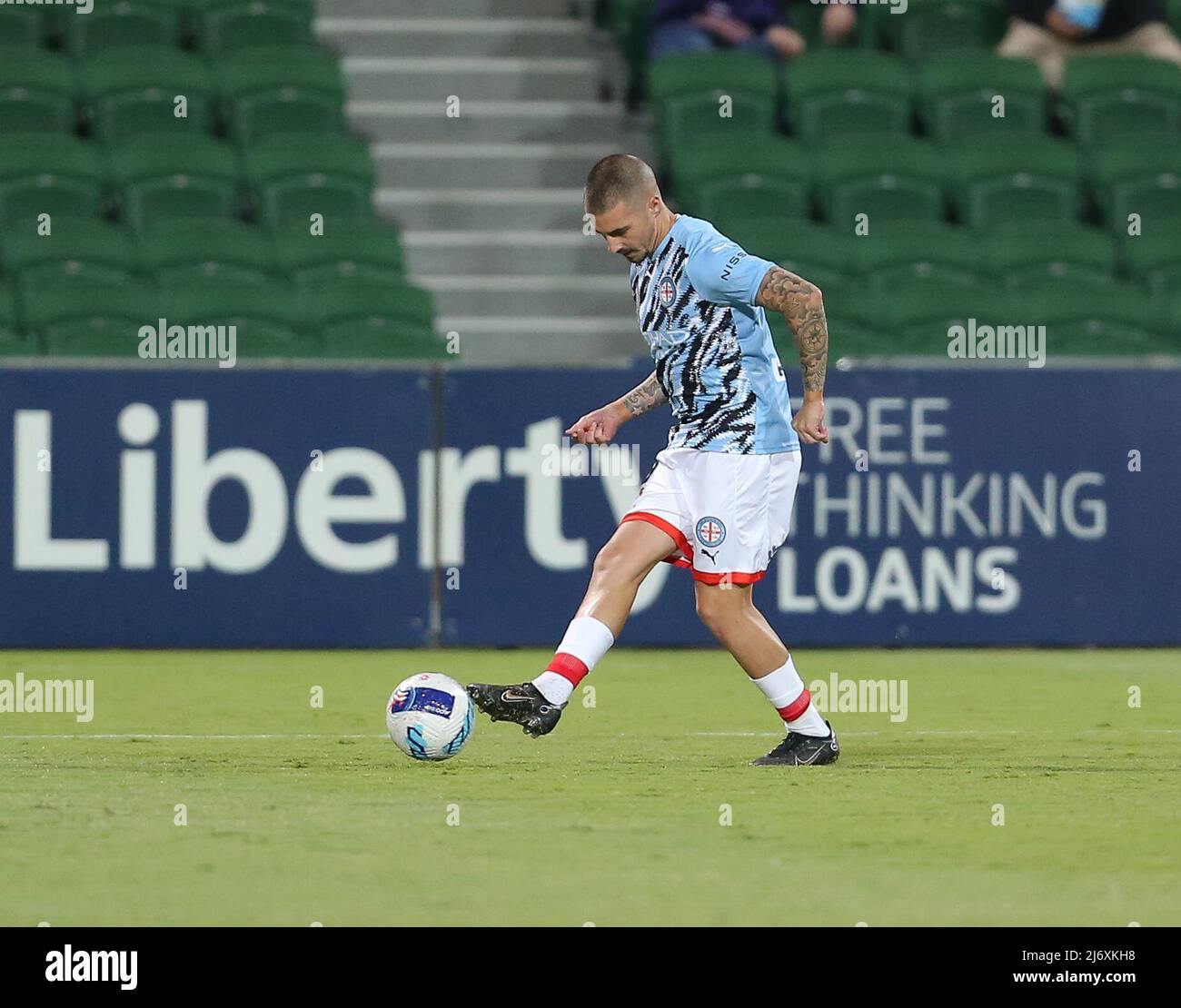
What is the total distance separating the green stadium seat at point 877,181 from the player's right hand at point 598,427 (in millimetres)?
7869

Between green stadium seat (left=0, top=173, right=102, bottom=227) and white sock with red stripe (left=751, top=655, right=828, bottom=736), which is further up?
green stadium seat (left=0, top=173, right=102, bottom=227)

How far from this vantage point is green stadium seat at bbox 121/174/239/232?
49.4 feet

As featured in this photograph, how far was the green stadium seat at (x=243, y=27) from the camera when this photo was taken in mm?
17031

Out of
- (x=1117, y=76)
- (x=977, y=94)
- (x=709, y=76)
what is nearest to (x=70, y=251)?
(x=709, y=76)

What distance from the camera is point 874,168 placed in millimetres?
15852

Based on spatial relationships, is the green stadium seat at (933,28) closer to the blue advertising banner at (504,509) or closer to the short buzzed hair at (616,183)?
the blue advertising banner at (504,509)

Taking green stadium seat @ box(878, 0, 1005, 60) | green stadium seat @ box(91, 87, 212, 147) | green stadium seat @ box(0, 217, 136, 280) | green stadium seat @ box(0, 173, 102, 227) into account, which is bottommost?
green stadium seat @ box(0, 217, 136, 280)

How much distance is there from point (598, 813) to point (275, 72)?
34.8ft

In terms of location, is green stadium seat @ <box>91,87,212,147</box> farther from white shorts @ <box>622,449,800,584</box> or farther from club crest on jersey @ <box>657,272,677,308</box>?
white shorts @ <box>622,449,800,584</box>

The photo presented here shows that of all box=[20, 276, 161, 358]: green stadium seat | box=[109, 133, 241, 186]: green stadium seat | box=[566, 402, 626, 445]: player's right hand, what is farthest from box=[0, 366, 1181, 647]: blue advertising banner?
box=[566, 402, 626, 445]: player's right hand

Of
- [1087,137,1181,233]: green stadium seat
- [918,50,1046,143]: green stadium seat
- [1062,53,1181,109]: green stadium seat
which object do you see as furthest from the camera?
[1062,53,1181,109]: green stadium seat

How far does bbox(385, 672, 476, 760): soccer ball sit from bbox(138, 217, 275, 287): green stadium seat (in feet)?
22.6

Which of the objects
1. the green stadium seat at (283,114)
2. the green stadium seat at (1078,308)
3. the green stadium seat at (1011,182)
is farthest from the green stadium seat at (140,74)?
the green stadium seat at (1078,308)
